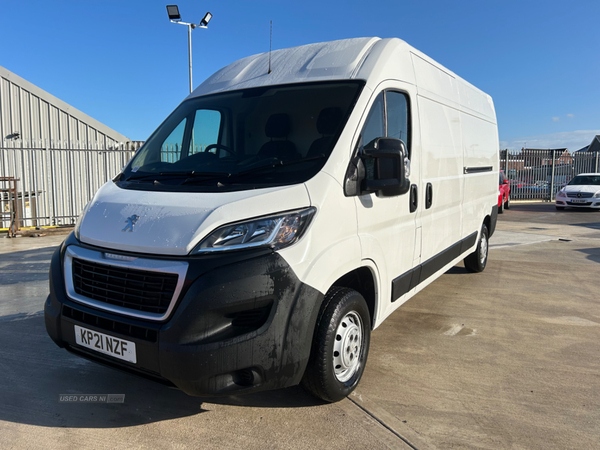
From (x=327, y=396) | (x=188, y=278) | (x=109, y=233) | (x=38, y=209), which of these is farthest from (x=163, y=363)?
(x=38, y=209)

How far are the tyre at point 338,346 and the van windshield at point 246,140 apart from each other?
2.64 feet

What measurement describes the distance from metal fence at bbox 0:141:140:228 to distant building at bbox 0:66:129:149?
2442mm

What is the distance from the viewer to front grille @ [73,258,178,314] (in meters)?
2.45

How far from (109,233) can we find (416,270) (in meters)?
2.44

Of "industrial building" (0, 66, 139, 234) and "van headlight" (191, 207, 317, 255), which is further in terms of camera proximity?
"industrial building" (0, 66, 139, 234)

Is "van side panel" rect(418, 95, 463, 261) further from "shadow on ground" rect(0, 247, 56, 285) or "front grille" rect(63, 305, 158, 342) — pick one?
"shadow on ground" rect(0, 247, 56, 285)

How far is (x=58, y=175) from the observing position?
13.1 meters

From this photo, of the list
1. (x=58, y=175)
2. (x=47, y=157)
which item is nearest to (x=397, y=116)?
(x=47, y=157)

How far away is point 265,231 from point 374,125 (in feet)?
4.06

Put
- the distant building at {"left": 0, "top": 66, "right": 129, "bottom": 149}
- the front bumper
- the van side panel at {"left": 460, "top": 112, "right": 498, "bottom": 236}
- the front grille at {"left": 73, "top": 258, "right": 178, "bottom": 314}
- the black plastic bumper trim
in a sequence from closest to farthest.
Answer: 1. the front bumper
2. the front grille at {"left": 73, "top": 258, "right": 178, "bottom": 314}
3. the black plastic bumper trim
4. the van side panel at {"left": 460, "top": 112, "right": 498, "bottom": 236}
5. the distant building at {"left": 0, "top": 66, "right": 129, "bottom": 149}

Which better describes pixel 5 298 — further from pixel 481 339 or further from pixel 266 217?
pixel 481 339

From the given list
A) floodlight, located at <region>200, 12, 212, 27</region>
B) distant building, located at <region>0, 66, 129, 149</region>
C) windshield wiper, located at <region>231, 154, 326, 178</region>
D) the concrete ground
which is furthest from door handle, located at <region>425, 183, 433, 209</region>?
distant building, located at <region>0, 66, 129, 149</region>

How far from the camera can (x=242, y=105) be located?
354 centimetres

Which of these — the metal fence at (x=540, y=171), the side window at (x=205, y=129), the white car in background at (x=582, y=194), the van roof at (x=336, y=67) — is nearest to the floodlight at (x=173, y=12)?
the van roof at (x=336, y=67)
